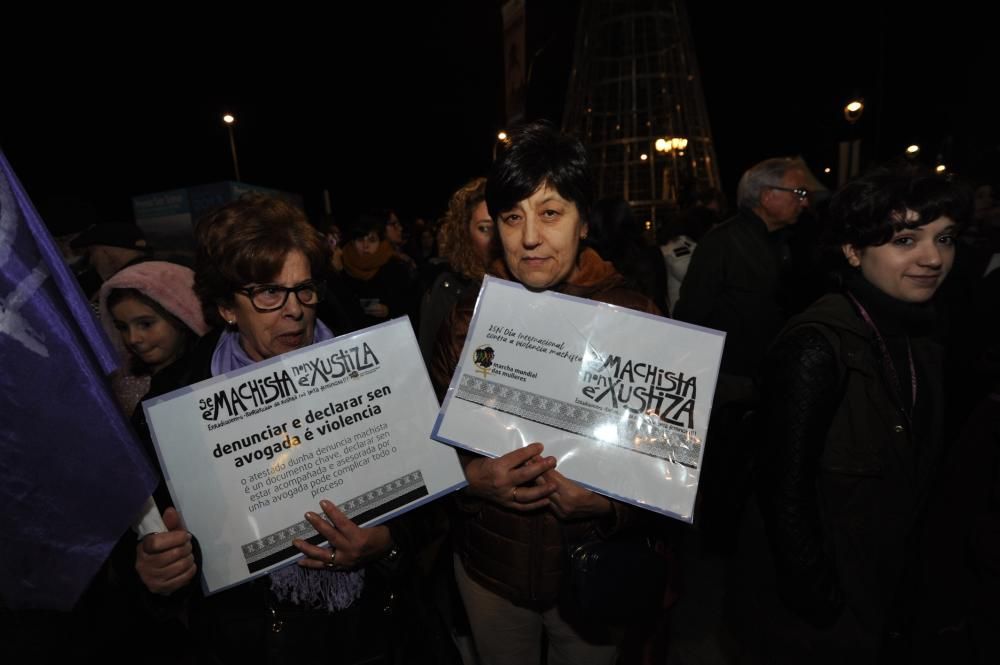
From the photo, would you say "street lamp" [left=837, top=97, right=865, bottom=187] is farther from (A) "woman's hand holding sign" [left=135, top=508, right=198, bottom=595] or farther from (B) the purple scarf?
(A) "woman's hand holding sign" [left=135, top=508, right=198, bottom=595]

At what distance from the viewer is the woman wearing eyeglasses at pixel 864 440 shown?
1640 millimetres

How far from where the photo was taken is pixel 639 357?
1.53m

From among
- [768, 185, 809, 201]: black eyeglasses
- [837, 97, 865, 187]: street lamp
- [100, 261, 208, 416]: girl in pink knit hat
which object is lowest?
[100, 261, 208, 416]: girl in pink knit hat

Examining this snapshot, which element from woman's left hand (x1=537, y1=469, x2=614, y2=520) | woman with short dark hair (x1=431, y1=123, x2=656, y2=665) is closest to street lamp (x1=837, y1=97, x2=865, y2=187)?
woman with short dark hair (x1=431, y1=123, x2=656, y2=665)

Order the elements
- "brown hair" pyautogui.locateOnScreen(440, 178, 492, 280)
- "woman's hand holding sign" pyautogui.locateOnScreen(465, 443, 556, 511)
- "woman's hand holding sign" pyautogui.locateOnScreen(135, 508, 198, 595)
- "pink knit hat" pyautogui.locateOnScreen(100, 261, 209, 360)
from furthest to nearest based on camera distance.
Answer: "brown hair" pyautogui.locateOnScreen(440, 178, 492, 280) → "pink knit hat" pyautogui.locateOnScreen(100, 261, 209, 360) → "woman's hand holding sign" pyautogui.locateOnScreen(465, 443, 556, 511) → "woman's hand holding sign" pyautogui.locateOnScreen(135, 508, 198, 595)

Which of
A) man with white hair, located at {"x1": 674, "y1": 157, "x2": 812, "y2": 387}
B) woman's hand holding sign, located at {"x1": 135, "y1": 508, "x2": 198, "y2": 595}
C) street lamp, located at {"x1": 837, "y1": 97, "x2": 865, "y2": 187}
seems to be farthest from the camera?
street lamp, located at {"x1": 837, "y1": 97, "x2": 865, "y2": 187}

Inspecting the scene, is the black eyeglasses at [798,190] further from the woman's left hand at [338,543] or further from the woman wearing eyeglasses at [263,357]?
the woman's left hand at [338,543]

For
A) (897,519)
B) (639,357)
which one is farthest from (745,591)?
(639,357)

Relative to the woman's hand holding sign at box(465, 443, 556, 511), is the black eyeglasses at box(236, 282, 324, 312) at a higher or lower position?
higher

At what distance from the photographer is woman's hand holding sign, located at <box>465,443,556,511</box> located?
4.98ft

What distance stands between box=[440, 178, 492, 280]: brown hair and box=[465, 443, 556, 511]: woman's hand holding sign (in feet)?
5.37

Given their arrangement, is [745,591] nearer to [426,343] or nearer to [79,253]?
[426,343]

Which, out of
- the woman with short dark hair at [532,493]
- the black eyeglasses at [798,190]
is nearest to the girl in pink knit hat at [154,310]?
the woman with short dark hair at [532,493]

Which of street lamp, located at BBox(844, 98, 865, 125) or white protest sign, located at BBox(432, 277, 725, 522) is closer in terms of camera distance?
white protest sign, located at BBox(432, 277, 725, 522)
